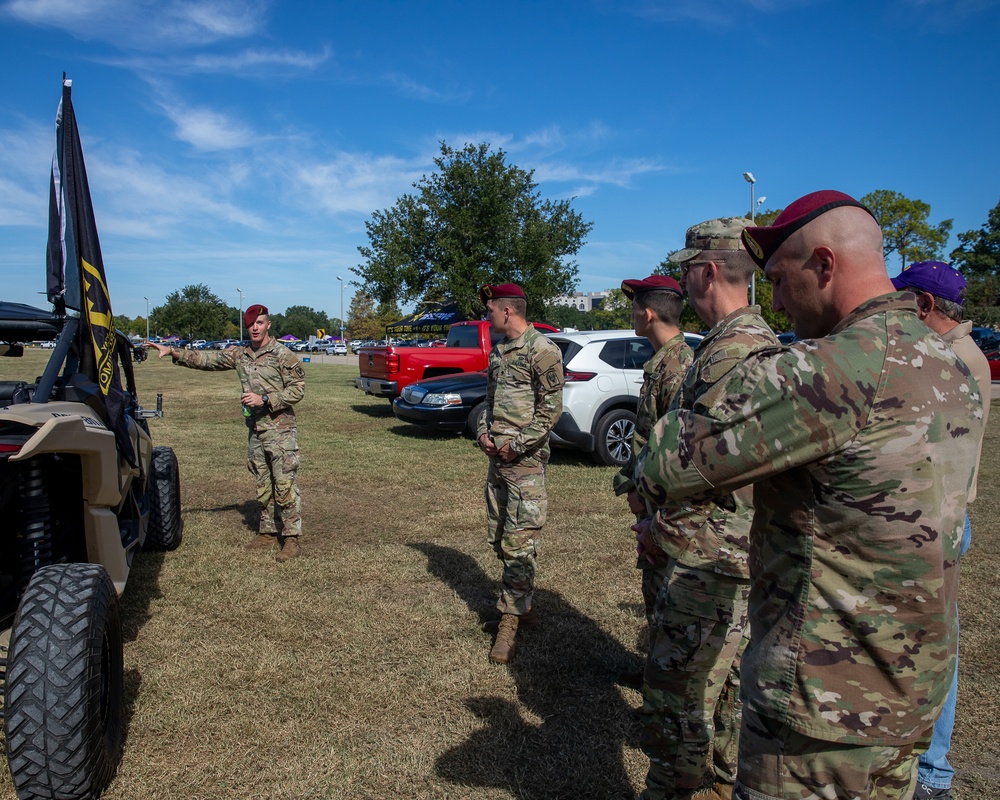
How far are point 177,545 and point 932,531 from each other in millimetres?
5734

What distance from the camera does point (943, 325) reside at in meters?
3.00

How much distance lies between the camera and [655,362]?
3162 millimetres

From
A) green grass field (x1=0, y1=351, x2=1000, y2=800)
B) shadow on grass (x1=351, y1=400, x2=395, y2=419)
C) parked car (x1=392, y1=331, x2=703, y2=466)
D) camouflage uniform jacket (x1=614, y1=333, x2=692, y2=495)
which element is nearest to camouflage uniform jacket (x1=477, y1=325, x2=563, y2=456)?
camouflage uniform jacket (x1=614, y1=333, x2=692, y2=495)

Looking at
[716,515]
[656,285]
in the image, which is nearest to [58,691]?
[716,515]

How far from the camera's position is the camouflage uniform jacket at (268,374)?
19.1 feet

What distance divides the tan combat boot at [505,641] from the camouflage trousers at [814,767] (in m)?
2.50

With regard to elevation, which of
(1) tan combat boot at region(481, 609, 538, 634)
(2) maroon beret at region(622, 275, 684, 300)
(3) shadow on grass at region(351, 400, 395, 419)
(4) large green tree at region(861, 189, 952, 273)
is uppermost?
(4) large green tree at region(861, 189, 952, 273)

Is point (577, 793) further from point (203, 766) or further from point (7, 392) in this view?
point (7, 392)

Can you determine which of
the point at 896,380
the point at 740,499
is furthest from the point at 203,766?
the point at 896,380

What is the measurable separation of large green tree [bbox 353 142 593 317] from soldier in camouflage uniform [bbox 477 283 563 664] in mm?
20239

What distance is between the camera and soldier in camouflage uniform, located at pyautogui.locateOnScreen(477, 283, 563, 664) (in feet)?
13.6

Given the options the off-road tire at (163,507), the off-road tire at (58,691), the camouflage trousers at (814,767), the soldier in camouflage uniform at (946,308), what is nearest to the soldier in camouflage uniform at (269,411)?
the off-road tire at (163,507)

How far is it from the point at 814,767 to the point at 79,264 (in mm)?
3831

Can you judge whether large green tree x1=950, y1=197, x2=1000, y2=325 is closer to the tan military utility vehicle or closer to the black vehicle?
the black vehicle
